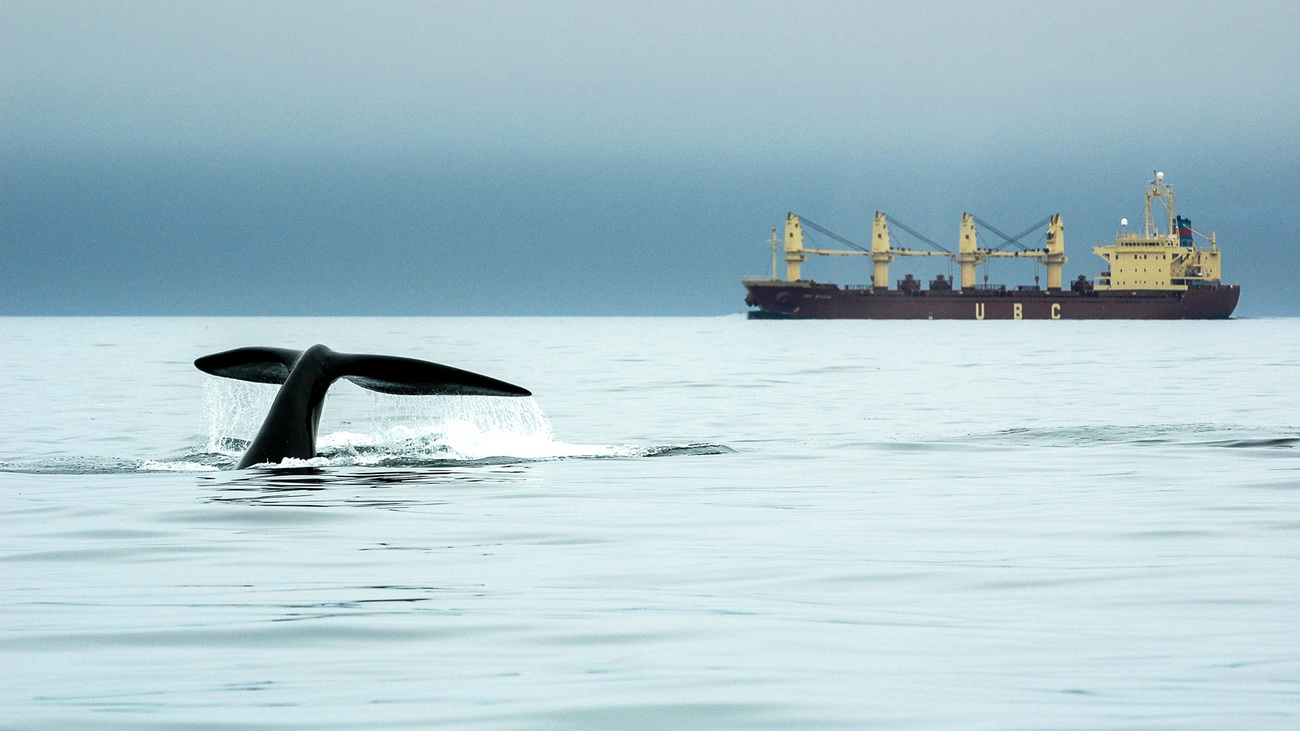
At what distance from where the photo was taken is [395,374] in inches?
447

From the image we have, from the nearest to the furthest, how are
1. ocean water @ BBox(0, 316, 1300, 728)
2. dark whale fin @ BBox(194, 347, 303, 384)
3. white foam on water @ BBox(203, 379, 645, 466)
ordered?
1. ocean water @ BBox(0, 316, 1300, 728)
2. dark whale fin @ BBox(194, 347, 303, 384)
3. white foam on water @ BBox(203, 379, 645, 466)

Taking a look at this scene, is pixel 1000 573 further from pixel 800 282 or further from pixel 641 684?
pixel 800 282

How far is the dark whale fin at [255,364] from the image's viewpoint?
1197 centimetres

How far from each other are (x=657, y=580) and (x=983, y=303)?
393 feet

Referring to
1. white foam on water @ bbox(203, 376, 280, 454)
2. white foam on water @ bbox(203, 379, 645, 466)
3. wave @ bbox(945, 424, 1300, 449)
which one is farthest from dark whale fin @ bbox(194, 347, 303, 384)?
wave @ bbox(945, 424, 1300, 449)

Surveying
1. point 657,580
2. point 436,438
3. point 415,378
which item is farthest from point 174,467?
point 657,580

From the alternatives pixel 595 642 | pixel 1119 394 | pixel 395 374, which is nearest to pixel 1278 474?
pixel 395 374

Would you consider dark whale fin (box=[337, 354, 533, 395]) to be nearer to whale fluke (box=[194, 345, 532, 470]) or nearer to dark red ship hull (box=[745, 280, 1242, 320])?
whale fluke (box=[194, 345, 532, 470])

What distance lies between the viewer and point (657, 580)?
23.3ft

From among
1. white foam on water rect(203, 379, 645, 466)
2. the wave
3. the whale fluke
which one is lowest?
the wave

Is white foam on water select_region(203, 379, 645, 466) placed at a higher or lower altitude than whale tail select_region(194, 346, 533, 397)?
lower

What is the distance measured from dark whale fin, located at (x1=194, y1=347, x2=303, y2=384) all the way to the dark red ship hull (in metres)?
112

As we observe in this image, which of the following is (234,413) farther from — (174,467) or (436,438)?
(174,467)

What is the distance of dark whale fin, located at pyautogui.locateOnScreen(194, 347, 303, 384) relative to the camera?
1197 centimetres
